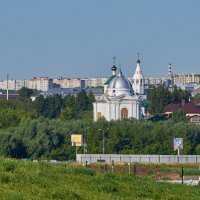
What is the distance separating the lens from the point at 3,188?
1603 cm

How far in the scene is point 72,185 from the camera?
17.7 meters

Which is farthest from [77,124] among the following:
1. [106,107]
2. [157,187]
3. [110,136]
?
[157,187]

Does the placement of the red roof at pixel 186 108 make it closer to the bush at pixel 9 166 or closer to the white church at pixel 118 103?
the white church at pixel 118 103

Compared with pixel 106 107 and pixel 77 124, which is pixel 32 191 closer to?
pixel 77 124

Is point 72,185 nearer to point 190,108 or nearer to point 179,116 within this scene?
point 179,116

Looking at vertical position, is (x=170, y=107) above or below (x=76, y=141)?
above

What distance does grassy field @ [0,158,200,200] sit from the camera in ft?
52.5

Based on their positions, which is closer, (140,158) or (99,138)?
(140,158)

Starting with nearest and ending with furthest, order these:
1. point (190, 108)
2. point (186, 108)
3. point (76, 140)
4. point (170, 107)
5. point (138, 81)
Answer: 1. point (76, 140)
2. point (186, 108)
3. point (190, 108)
4. point (170, 107)
5. point (138, 81)

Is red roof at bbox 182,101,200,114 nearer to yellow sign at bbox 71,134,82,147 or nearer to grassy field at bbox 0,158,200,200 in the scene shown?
yellow sign at bbox 71,134,82,147

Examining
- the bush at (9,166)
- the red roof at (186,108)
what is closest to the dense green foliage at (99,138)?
the red roof at (186,108)

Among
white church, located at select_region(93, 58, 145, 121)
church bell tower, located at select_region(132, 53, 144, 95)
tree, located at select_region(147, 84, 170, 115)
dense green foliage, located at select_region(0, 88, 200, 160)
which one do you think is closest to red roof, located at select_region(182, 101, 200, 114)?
tree, located at select_region(147, 84, 170, 115)

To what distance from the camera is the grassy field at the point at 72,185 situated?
1602 cm

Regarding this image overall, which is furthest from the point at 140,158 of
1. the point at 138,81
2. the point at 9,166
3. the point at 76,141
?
the point at 138,81
